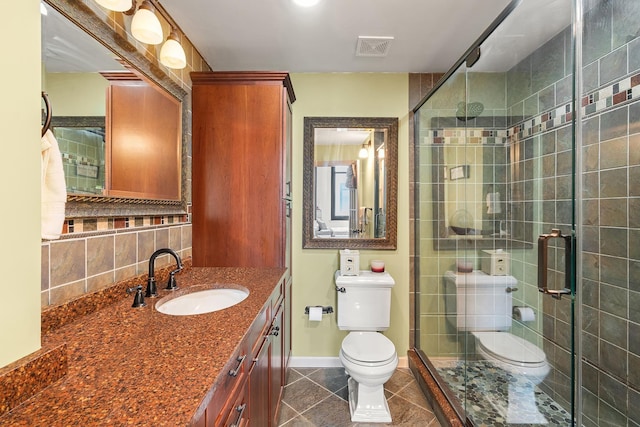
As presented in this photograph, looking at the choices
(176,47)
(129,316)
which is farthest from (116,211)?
(176,47)

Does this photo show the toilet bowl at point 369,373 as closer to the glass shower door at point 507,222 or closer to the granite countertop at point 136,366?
the glass shower door at point 507,222

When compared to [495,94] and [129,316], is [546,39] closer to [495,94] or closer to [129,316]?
[495,94]

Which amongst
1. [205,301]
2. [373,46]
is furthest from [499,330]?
[373,46]

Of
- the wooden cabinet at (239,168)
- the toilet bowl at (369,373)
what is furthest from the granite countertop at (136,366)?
the toilet bowl at (369,373)

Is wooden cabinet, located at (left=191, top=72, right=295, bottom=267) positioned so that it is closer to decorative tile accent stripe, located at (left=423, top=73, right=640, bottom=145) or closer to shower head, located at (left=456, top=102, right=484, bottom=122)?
shower head, located at (left=456, top=102, right=484, bottom=122)

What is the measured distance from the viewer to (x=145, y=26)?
124cm

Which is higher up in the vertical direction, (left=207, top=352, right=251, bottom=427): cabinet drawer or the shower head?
the shower head

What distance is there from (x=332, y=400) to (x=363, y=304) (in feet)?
2.27

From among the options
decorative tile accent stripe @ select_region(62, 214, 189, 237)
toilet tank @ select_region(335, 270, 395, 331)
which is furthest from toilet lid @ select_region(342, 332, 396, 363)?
decorative tile accent stripe @ select_region(62, 214, 189, 237)

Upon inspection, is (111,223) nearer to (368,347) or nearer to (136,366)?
(136,366)

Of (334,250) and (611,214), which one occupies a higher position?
(611,214)

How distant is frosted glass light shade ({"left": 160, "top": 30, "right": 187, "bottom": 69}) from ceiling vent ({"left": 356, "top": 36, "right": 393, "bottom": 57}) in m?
1.12

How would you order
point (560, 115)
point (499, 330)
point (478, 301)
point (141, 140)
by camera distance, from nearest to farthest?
point (560, 115)
point (141, 140)
point (499, 330)
point (478, 301)

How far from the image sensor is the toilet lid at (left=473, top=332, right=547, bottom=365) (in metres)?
1.46
